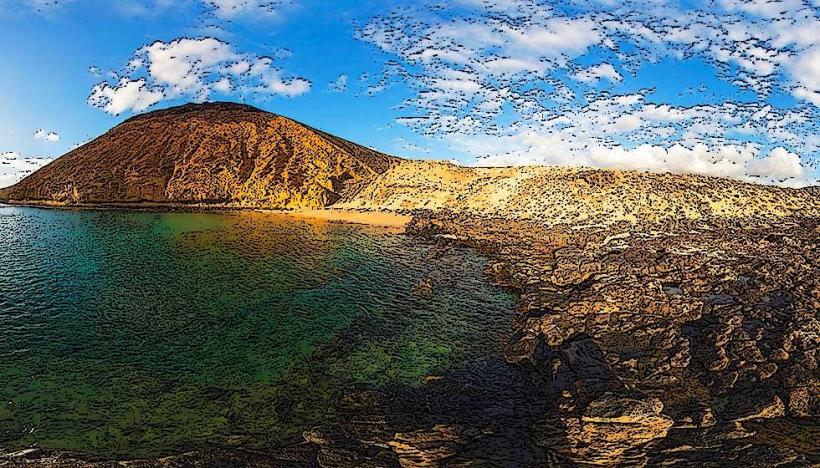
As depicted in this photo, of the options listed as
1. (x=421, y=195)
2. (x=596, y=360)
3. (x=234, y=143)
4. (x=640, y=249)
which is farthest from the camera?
(x=234, y=143)

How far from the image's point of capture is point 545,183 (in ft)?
189

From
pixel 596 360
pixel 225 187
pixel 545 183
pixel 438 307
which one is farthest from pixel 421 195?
pixel 596 360

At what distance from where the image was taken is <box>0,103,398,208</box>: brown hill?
69.4 metres

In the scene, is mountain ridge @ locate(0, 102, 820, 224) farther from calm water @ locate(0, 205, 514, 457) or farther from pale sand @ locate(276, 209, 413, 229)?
calm water @ locate(0, 205, 514, 457)

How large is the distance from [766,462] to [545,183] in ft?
157

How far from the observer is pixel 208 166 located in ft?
240

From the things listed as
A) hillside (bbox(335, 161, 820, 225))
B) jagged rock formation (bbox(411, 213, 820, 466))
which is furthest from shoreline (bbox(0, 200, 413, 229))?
jagged rock formation (bbox(411, 213, 820, 466))

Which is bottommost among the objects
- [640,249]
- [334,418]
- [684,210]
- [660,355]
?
[334,418]

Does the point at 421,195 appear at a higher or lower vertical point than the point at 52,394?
higher

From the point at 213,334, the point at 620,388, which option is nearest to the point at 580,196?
the point at 620,388

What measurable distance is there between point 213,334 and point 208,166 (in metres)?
58.2

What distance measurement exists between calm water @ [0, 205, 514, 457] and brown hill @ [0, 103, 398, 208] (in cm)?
3052

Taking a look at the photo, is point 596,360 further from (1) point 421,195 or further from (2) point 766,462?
(1) point 421,195

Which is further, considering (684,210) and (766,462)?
(684,210)
